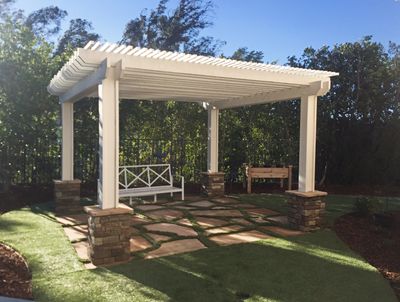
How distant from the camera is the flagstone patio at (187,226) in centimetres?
496

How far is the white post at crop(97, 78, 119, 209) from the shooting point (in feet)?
14.2

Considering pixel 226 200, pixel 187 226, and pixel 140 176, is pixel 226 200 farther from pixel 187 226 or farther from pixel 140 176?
pixel 187 226

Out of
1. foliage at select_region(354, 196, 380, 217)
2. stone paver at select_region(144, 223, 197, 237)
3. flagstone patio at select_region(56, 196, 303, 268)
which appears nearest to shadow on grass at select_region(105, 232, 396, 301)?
flagstone patio at select_region(56, 196, 303, 268)

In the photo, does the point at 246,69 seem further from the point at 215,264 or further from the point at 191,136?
the point at 191,136

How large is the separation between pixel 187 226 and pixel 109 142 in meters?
2.39

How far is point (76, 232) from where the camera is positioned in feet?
18.3

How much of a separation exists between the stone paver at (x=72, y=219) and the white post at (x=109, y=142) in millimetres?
2143

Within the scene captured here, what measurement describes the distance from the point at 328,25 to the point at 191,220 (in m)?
10.7

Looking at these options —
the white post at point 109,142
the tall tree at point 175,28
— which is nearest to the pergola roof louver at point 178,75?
the white post at point 109,142

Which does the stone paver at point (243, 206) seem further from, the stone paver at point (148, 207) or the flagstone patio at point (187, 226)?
the stone paver at point (148, 207)

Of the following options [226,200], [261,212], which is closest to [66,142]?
[226,200]

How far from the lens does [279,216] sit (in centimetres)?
692

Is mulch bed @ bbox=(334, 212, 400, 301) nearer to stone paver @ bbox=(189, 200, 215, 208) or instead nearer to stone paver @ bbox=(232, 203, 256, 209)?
stone paver @ bbox=(232, 203, 256, 209)

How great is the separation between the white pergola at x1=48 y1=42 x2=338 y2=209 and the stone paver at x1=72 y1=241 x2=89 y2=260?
0.73 m
